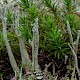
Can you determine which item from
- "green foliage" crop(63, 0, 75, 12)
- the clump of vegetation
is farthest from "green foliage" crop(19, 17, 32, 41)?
"green foliage" crop(63, 0, 75, 12)

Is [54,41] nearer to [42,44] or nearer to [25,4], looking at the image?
[42,44]

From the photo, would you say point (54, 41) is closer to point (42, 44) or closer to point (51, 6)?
point (42, 44)

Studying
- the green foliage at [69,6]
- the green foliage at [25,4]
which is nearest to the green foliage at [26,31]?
the green foliage at [25,4]

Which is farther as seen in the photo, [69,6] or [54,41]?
[69,6]

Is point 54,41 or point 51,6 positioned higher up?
point 51,6

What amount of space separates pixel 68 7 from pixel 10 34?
1.23 ft

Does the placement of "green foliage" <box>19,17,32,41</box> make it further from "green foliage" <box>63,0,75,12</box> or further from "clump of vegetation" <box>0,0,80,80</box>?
"green foliage" <box>63,0,75,12</box>

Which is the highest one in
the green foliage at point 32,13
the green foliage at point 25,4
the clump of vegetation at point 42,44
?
the green foliage at point 25,4

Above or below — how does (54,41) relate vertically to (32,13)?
below

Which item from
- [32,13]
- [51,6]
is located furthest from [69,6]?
[32,13]

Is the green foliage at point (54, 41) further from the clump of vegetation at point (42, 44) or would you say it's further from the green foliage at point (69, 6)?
the green foliage at point (69, 6)

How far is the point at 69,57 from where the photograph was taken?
4.04ft

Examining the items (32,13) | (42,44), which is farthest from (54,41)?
(32,13)

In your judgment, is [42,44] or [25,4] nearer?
[42,44]
